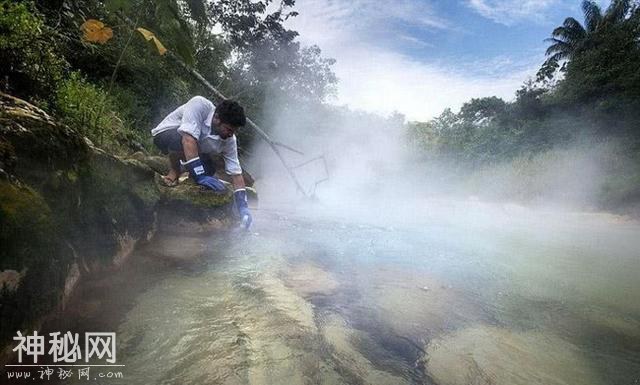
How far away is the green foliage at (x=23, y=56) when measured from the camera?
3.19 meters

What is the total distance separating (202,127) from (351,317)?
280cm

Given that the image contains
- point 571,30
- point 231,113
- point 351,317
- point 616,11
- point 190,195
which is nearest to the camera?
point 351,317

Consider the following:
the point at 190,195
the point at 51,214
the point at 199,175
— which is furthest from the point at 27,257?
the point at 190,195

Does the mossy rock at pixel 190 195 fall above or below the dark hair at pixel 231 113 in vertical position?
below

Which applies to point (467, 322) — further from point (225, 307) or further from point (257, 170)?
point (257, 170)

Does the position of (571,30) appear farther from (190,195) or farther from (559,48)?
(190,195)

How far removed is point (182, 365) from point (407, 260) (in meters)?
2.80

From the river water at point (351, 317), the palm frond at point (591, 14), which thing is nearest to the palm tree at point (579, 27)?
the palm frond at point (591, 14)

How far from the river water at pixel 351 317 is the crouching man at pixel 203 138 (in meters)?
0.69

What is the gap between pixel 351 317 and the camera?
6.98 feet

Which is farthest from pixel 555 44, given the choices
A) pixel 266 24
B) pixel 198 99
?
pixel 198 99

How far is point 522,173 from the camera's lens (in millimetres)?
15094

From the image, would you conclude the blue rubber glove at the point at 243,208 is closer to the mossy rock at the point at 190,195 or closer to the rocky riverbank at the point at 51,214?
the mossy rock at the point at 190,195

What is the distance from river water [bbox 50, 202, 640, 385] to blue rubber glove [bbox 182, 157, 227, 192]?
617 mm
